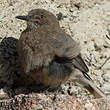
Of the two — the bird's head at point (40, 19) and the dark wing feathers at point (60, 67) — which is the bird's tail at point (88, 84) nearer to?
the dark wing feathers at point (60, 67)

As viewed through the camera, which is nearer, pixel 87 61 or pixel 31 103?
pixel 31 103

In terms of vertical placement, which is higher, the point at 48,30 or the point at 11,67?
the point at 48,30

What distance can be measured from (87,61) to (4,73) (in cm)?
157

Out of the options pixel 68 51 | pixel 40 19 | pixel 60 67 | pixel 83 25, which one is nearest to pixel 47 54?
pixel 60 67

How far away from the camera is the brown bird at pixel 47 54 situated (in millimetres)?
6122

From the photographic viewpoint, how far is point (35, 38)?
250 inches

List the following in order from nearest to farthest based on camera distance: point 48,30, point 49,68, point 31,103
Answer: point 31,103, point 49,68, point 48,30

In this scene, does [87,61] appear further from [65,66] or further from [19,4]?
[19,4]

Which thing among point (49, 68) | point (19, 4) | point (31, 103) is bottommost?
point (31, 103)

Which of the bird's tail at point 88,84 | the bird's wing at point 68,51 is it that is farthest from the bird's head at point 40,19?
the bird's tail at point 88,84

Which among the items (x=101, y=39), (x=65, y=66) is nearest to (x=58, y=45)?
(x=65, y=66)

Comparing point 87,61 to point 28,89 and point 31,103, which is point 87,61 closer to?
point 28,89

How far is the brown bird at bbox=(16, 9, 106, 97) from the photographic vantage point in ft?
20.1

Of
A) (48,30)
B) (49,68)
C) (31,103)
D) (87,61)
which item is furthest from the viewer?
(87,61)
